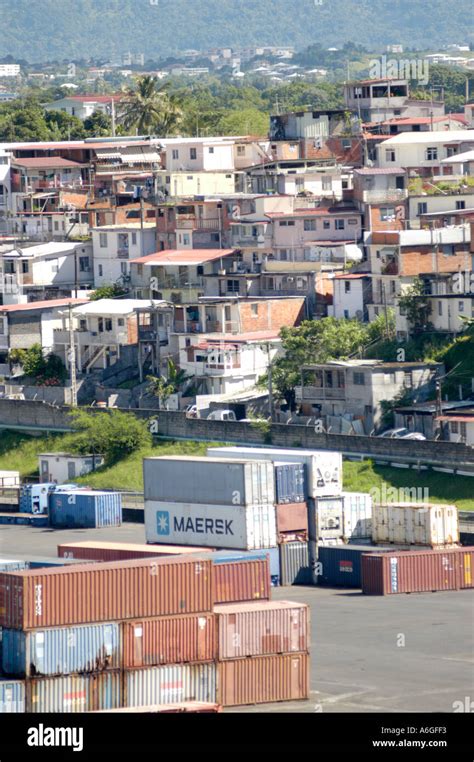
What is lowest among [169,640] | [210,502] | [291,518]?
[291,518]

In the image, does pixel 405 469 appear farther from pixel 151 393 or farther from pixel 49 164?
pixel 49 164

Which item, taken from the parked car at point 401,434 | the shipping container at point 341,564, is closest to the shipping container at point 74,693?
the shipping container at point 341,564

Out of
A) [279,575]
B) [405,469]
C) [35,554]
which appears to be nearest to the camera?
[279,575]

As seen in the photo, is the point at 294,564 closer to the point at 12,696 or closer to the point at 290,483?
the point at 290,483

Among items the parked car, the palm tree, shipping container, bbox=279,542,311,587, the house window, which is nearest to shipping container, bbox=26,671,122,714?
shipping container, bbox=279,542,311,587

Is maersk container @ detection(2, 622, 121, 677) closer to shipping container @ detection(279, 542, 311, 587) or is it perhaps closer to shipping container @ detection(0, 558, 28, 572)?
shipping container @ detection(0, 558, 28, 572)

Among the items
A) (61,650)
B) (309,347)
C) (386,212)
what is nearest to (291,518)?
(61,650)

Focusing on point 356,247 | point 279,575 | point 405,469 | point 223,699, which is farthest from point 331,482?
point 356,247
